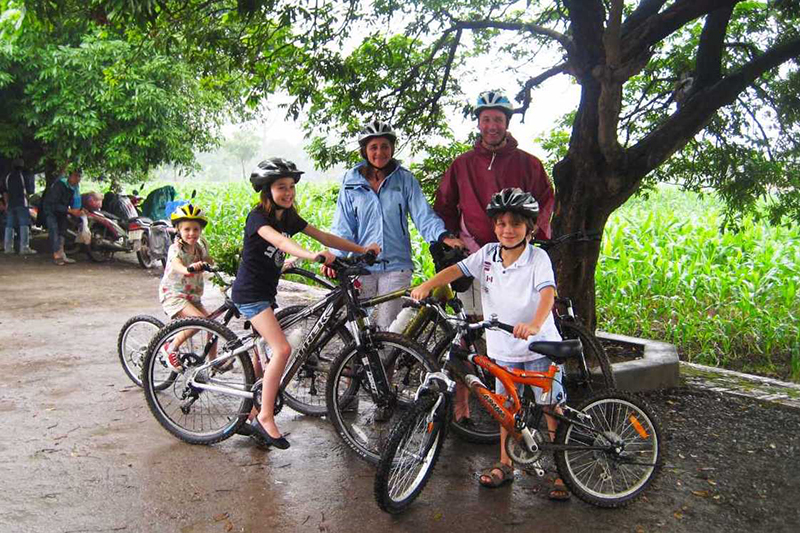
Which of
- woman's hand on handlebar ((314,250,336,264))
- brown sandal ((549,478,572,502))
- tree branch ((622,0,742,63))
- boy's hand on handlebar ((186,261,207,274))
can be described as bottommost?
brown sandal ((549,478,572,502))

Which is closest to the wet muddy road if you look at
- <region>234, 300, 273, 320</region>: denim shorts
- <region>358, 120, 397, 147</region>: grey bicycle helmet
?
<region>234, 300, 273, 320</region>: denim shorts

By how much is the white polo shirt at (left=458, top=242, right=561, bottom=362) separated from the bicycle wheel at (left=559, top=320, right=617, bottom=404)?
1021 mm

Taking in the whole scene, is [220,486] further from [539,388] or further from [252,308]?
[539,388]

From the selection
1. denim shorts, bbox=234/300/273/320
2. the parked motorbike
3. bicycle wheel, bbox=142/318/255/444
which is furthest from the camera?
the parked motorbike

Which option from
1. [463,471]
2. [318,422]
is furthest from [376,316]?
[463,471]

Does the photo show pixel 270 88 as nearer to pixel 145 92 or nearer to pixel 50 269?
pixel 145 92

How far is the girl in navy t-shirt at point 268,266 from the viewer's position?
477 cm

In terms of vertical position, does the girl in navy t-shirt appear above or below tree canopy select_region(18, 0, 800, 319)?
below

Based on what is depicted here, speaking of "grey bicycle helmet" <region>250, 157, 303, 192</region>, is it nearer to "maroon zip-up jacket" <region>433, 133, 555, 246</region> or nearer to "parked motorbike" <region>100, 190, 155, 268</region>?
"maroon zip-up jacket" <region>433, 133, 555, 246</region>

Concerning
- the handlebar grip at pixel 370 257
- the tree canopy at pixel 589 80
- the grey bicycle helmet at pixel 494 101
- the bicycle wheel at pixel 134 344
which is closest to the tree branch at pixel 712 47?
the tree canopy at pixel 589 80

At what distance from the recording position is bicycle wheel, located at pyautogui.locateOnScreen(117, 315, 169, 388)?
6.28 m

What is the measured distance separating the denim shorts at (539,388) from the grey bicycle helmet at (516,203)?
0.86 m

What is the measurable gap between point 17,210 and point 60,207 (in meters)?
1.69

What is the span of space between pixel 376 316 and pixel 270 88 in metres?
3.45
